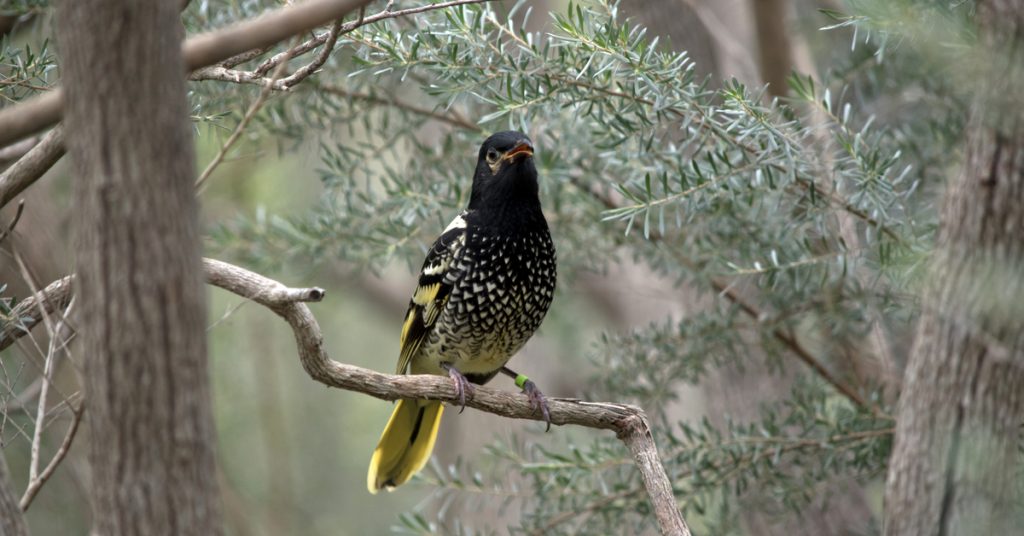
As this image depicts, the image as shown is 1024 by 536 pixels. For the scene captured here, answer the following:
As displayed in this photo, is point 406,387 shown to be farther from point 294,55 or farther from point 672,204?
point 672,204

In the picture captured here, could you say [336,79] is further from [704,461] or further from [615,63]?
[704,461]

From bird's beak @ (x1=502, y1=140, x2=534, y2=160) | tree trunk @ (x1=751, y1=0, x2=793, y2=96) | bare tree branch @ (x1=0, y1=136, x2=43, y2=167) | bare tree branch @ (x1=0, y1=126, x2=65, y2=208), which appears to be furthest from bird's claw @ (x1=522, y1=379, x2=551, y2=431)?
tree trunk @ (x1=751, y1=0, x2=793, y2=96)

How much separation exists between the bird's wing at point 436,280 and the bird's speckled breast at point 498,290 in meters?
0.03

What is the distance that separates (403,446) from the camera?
4.04 meters

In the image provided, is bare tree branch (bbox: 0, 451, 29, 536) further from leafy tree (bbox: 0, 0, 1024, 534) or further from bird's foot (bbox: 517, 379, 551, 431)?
bird's foot (bbox: 517, 379, 551, 431)

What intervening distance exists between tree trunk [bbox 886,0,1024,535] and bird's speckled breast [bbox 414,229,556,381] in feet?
6.11

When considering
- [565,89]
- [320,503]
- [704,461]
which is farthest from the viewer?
[320,503]

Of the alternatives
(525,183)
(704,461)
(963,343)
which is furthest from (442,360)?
(963,343)

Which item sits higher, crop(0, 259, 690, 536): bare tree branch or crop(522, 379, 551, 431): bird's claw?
crop(0, 259, 690, 536): bare tree branch

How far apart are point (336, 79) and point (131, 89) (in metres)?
2.77

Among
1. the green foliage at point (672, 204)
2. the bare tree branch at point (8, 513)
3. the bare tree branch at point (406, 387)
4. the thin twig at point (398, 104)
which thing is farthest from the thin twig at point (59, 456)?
the thin twig at point (398, 104)

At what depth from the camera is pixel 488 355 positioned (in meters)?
3.97

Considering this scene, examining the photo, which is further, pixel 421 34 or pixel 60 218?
pixel 60 218

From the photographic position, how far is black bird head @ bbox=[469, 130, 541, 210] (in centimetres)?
367
